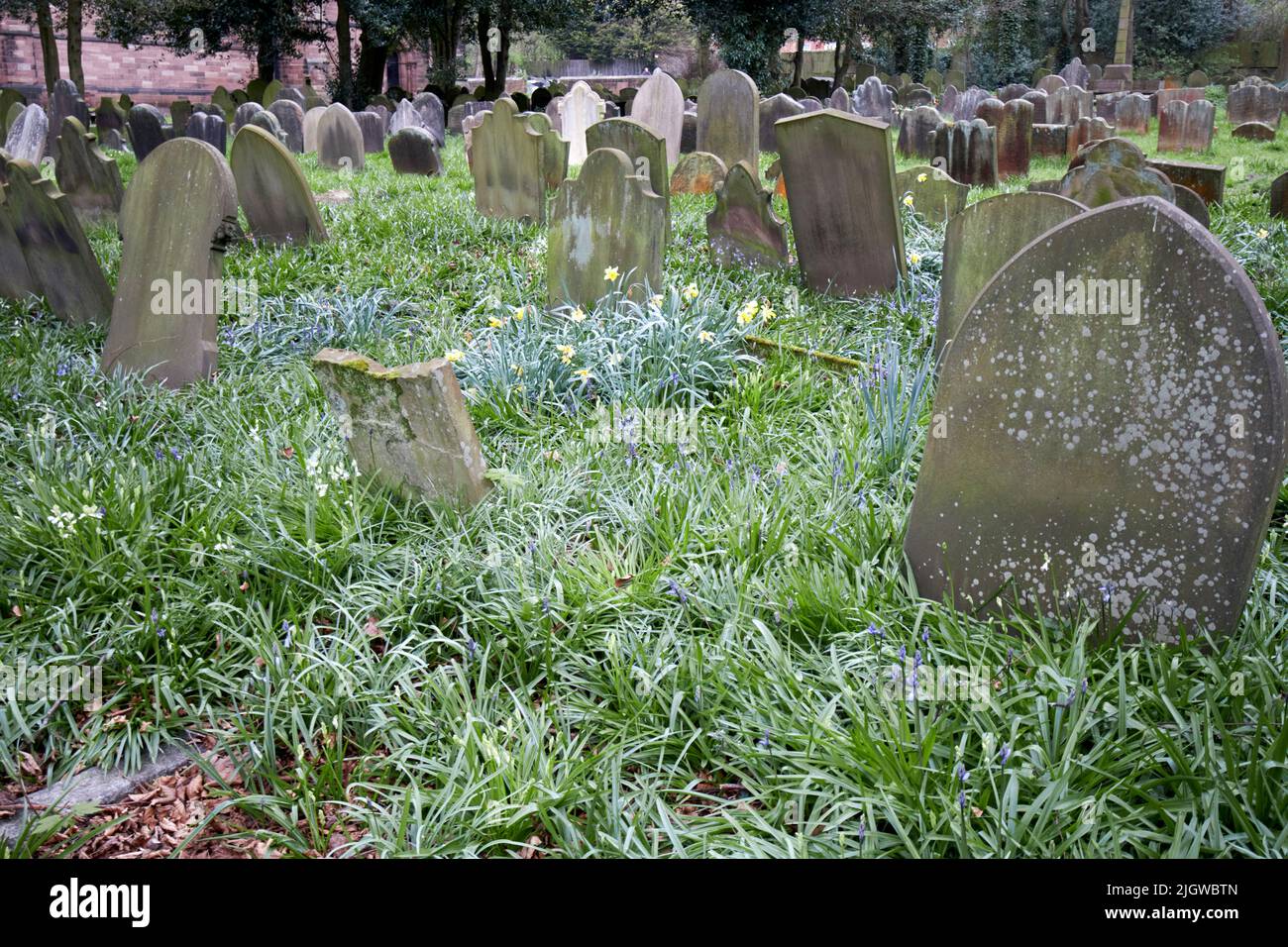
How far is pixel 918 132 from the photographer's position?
1419cm

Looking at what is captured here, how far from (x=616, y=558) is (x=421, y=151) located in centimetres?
1029

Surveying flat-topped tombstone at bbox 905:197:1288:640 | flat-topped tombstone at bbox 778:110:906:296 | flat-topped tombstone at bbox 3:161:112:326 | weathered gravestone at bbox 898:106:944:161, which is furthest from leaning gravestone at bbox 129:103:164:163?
flat-topped tombstone at bbox 905:197:1288:640

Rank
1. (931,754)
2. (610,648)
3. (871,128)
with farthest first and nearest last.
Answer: (871,128) < (610,648) < (931,754)

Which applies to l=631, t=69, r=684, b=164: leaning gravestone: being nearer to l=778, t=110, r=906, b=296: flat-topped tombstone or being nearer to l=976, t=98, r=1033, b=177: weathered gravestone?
l=976, t=98, r=1033, b=177: weathered gravestone

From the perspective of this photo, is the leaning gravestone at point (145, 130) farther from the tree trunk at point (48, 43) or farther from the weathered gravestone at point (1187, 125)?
the weathered gravestone at point (1187, 125)

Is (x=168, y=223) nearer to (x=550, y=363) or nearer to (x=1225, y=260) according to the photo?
(x=550, y=363)

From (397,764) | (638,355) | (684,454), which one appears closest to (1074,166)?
(638,355)

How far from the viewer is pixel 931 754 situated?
246cm

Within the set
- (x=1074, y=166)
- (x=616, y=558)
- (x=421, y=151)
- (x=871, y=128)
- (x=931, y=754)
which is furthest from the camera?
(x=421, y=151)

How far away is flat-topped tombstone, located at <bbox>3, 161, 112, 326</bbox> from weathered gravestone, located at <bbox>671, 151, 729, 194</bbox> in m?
5.98

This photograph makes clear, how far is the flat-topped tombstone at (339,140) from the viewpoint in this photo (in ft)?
44.2

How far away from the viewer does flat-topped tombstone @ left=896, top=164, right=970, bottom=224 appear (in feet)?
27.2

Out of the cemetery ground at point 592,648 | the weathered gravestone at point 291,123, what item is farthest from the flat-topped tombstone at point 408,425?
the weathered gravestone at point 291,123

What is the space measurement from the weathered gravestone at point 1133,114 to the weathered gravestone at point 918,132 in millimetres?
5961
